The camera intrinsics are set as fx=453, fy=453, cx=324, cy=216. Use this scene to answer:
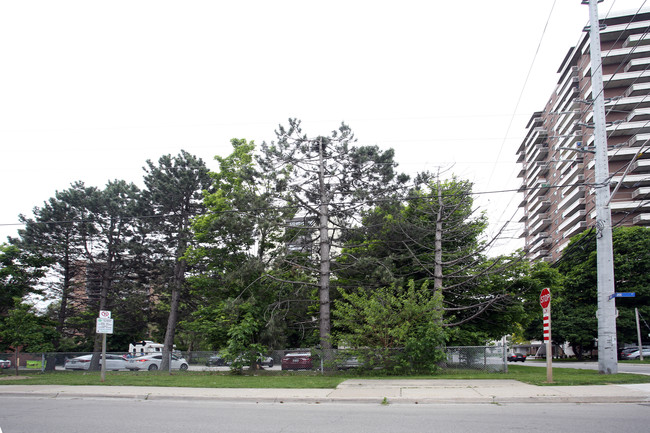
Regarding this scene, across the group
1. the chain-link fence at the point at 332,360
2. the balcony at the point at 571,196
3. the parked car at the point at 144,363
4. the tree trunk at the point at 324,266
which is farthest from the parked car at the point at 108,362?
the balcony at the point at 571,196

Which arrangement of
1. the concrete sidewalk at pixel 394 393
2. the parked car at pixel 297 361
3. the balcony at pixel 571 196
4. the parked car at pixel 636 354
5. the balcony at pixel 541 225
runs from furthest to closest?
the balcony at pixel 541 225
the balcony at pixel 571 196
the parked car at pixel 636 354
the parked car at pixel 297 361
the concrete sidewalk at pixel 394 393

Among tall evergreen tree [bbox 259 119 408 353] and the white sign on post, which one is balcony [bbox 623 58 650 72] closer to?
tall evergreen tree [bbox 259 119 408 353]

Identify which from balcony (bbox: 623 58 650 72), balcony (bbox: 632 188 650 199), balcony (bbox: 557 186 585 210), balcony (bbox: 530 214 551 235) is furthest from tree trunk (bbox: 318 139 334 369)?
balcony (bbox: 530 214 551 235)

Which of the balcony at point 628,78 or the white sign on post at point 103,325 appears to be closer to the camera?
the white sign on post at point 103,325

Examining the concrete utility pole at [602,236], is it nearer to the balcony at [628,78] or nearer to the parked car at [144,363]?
the parked car at [144,363]

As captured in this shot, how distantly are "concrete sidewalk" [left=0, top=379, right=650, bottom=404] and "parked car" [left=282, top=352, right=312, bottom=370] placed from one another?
5866mm

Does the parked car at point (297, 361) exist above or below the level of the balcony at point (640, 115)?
below

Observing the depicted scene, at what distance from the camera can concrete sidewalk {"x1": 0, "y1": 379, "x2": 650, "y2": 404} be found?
11.5 meters

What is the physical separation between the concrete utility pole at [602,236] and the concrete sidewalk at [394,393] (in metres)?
3.51

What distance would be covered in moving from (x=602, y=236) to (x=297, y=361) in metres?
14.3

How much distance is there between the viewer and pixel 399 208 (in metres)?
23.9

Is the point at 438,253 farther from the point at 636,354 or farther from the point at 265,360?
the point at 636,354

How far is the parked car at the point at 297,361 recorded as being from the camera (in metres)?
21.8

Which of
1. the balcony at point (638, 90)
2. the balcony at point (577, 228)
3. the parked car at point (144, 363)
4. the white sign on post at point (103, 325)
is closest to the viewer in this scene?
the white sign on post at point (103, 325)
